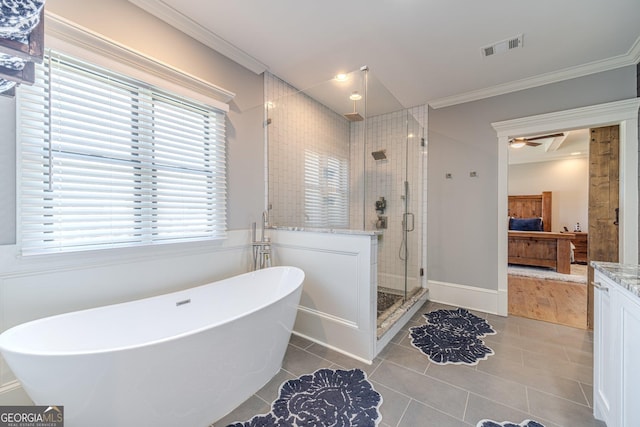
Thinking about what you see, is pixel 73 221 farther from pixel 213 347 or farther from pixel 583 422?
pixel 583 422

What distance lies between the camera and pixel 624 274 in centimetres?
120

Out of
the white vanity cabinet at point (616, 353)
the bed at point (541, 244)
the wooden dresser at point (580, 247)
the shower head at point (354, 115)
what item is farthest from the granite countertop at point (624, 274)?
the wooden dresser at point (580, 247)

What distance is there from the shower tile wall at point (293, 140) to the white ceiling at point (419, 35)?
0.95ft

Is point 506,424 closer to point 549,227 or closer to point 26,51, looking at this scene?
point 26,51

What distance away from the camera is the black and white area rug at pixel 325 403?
1.42m

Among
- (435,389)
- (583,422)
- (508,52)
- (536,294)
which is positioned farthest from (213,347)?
(536,294)

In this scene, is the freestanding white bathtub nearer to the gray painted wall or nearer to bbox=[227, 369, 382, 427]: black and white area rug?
bbox=[227, 369, 382, 427]: black and white area rug

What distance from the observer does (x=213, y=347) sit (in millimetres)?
1262

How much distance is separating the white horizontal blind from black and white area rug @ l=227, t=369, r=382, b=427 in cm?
143

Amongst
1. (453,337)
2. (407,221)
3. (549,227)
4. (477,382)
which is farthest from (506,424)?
(549,227)

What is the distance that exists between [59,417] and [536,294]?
5.12 metres

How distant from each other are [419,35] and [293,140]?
63.4 inches

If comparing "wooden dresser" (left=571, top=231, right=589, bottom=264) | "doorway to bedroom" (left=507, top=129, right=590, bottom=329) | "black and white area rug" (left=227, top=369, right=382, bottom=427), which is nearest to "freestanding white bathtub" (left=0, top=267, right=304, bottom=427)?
"black and white area rug" (left=227, top=369, right=382, bottom=427)

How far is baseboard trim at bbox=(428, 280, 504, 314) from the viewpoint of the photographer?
9.96 ft
